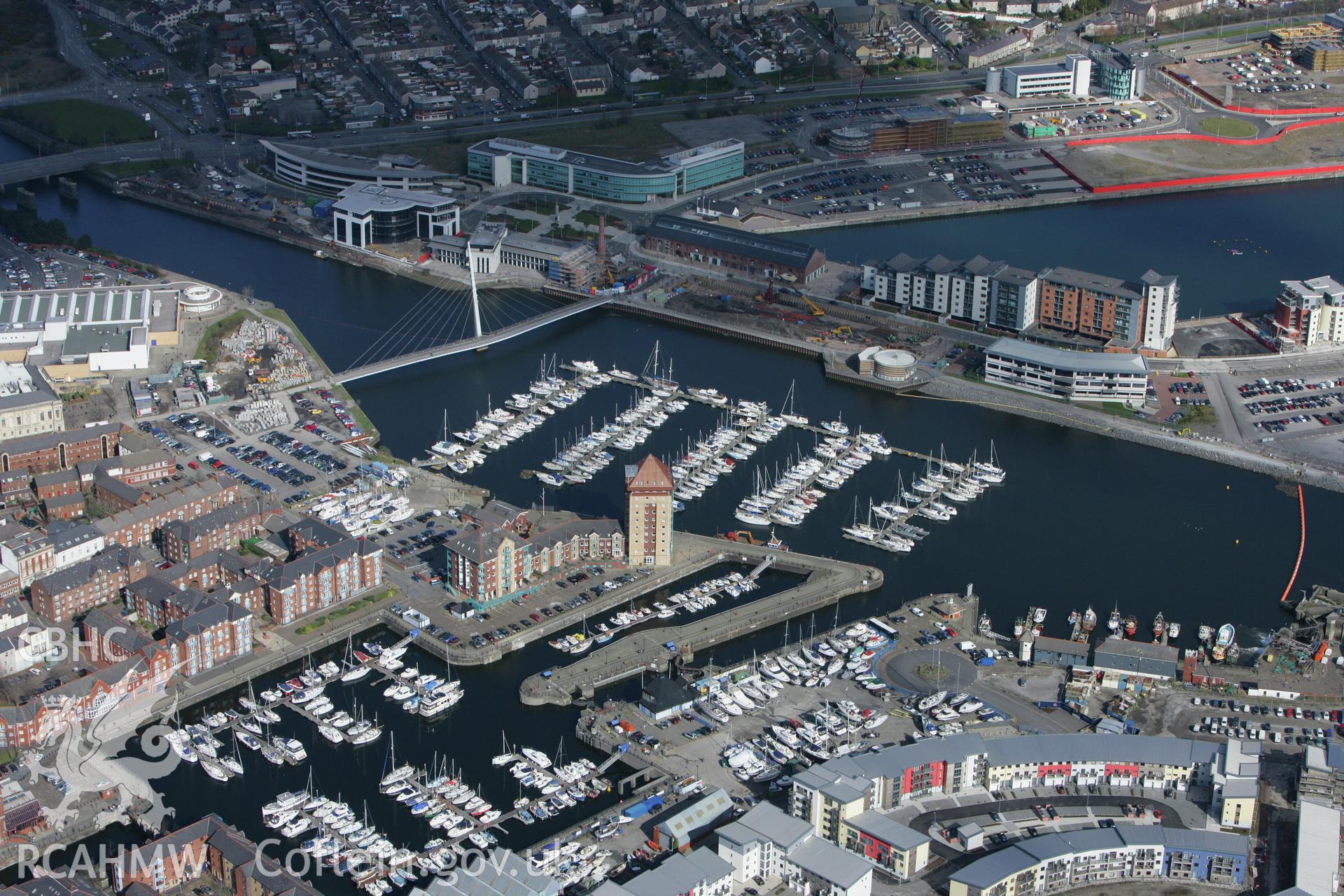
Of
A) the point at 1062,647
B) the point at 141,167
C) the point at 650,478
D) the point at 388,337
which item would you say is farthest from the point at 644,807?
the point at 141,167

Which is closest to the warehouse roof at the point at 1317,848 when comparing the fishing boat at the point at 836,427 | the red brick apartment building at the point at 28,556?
the fishing boat at the point at 836,427

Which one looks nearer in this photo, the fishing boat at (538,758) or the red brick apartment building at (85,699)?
the red brick apartment building at (85,699)

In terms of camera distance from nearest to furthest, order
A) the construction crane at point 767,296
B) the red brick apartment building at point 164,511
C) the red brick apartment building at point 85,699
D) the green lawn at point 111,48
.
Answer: the red brick apartment building at point 85,699 → the red brick apartment building at point 164,511 → the construction crane at point 767,296 → the green lawn at point 111,48

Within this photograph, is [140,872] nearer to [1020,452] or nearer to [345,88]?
[1020,452]

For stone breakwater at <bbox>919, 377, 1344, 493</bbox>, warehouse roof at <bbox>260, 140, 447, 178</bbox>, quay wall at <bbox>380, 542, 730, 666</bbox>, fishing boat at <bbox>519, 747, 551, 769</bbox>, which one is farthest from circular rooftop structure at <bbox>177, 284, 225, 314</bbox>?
fishing boat at <bbox>519, 747, 551, 769</bbox>

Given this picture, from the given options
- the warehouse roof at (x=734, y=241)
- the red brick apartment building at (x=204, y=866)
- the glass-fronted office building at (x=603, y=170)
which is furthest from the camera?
the glass-fronted office building at (x=603, y=170)

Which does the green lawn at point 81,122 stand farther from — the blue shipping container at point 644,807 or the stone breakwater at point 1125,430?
the blue shipping container at point 644,807
